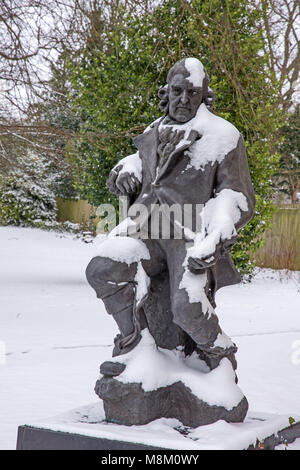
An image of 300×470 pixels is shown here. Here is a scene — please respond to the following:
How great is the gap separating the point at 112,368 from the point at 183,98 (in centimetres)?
148

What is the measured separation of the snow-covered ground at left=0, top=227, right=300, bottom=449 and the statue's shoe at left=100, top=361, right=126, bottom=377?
1.07m

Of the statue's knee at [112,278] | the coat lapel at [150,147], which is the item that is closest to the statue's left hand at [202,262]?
the statue's knee at [112,278]

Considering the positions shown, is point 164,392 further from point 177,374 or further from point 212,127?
point 212,127

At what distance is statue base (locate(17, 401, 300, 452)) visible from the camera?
3061 millimetres

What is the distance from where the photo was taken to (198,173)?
3580 millimetres

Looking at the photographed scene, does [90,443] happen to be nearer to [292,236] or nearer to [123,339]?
[123,339]

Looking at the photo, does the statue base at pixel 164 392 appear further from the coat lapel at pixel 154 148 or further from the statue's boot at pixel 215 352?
the coat lapel at pixel 154 148

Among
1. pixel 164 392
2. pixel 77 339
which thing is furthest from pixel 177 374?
pixel 77 339

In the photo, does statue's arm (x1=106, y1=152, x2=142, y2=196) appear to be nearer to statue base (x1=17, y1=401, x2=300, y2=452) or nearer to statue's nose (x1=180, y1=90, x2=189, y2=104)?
statue's nose (x1=180, y1=90, x2=189, y2=104)

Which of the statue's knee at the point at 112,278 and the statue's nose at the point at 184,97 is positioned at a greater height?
the statue's nose at the point at 184,97

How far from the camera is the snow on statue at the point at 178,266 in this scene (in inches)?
133

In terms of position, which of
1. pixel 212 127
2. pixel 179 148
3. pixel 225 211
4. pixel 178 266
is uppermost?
pixel 212 127

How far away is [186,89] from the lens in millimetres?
3623

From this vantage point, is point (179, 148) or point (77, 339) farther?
point (77, 339)
